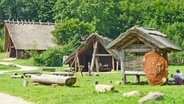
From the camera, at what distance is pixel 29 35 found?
68.7 m

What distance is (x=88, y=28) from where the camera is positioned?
208ft

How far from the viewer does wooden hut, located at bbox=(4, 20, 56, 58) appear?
65.9 meters

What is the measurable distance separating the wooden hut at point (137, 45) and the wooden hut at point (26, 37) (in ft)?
131

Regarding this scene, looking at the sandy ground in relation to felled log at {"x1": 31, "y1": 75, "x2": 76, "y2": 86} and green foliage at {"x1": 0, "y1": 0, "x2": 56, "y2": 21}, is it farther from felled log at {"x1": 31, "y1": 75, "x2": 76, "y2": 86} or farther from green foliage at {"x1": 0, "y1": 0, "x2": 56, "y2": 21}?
green foliage at {"x1": 0, "y1": 0, "x2": 56, "y2": 21}

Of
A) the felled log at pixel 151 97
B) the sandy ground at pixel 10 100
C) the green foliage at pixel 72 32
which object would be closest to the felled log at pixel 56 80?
the sandy ground at pixel 10 100

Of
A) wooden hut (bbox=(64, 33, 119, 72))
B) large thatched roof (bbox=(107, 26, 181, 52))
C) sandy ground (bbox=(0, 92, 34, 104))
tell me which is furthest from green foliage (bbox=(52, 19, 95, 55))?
sandy ground (bbox=(0, 92, 34, 104))

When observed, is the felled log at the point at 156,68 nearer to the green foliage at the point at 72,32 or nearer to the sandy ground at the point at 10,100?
A: the sandy ground at the point at 10,100

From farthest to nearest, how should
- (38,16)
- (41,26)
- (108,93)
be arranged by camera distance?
(38,16) → (41,26) → (108,93)

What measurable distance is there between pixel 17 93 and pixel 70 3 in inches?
2360

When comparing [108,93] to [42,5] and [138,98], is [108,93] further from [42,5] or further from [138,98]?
[42,5]

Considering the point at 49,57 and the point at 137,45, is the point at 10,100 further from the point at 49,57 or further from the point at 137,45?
the point at 49,57

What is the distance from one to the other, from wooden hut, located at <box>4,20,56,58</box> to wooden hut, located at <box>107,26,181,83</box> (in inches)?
1572

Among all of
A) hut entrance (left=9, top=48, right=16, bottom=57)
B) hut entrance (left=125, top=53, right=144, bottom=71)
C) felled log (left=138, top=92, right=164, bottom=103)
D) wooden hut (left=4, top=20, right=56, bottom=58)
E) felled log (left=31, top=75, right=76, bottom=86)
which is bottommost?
felled log (left=138, top=92, right=164, bottom=103)

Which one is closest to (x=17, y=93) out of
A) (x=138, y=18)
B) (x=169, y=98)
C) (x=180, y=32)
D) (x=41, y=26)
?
(x=169, y=98)
